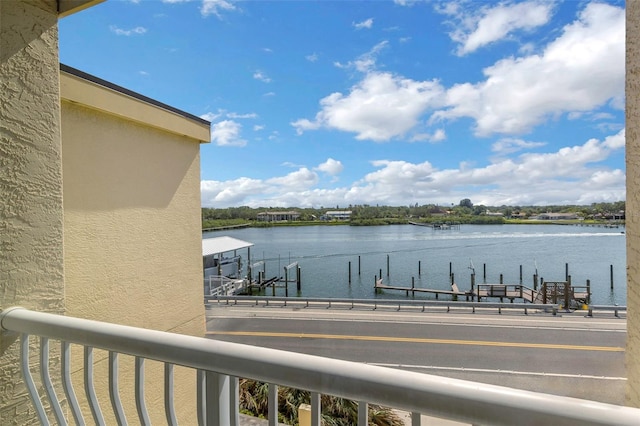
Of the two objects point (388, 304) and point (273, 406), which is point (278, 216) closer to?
point (388, 304)

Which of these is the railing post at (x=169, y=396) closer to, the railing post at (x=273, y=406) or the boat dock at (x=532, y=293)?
the railing post at (x=273, y=406)

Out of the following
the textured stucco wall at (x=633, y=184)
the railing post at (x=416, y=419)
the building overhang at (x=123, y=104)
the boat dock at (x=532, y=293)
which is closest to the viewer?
the railing post at (x=416, y=419)

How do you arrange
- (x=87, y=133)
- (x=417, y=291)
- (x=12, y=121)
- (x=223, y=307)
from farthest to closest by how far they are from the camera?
1. (x=417, y=291)
2. (x=223, y=307)
3. (x=87, y=133)
4. (x=12, y=121)

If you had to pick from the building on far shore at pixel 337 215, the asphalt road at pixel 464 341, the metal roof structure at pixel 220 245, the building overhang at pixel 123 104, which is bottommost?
the asphalt road at pixel 464 341

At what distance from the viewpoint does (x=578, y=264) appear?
117 feet

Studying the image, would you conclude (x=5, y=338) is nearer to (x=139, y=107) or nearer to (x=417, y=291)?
(x=139, y=107)

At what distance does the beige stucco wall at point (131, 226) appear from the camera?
8.71 feet

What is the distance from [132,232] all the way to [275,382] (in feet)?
8.95

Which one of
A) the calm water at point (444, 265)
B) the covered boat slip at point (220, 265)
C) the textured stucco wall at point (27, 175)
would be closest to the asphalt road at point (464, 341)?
the covered boat slip at point (220, 265)

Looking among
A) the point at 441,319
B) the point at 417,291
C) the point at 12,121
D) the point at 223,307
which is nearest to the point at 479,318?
the point at 441,319

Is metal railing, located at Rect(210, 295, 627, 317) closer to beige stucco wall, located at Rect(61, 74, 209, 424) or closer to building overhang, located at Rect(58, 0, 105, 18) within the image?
beige stucco wall, located at Rect(61, 74, 209, 424)

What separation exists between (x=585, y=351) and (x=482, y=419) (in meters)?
11.8

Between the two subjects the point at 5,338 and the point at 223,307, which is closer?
the point at 5,338

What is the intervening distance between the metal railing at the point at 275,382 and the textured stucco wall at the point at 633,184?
4.79 feet
